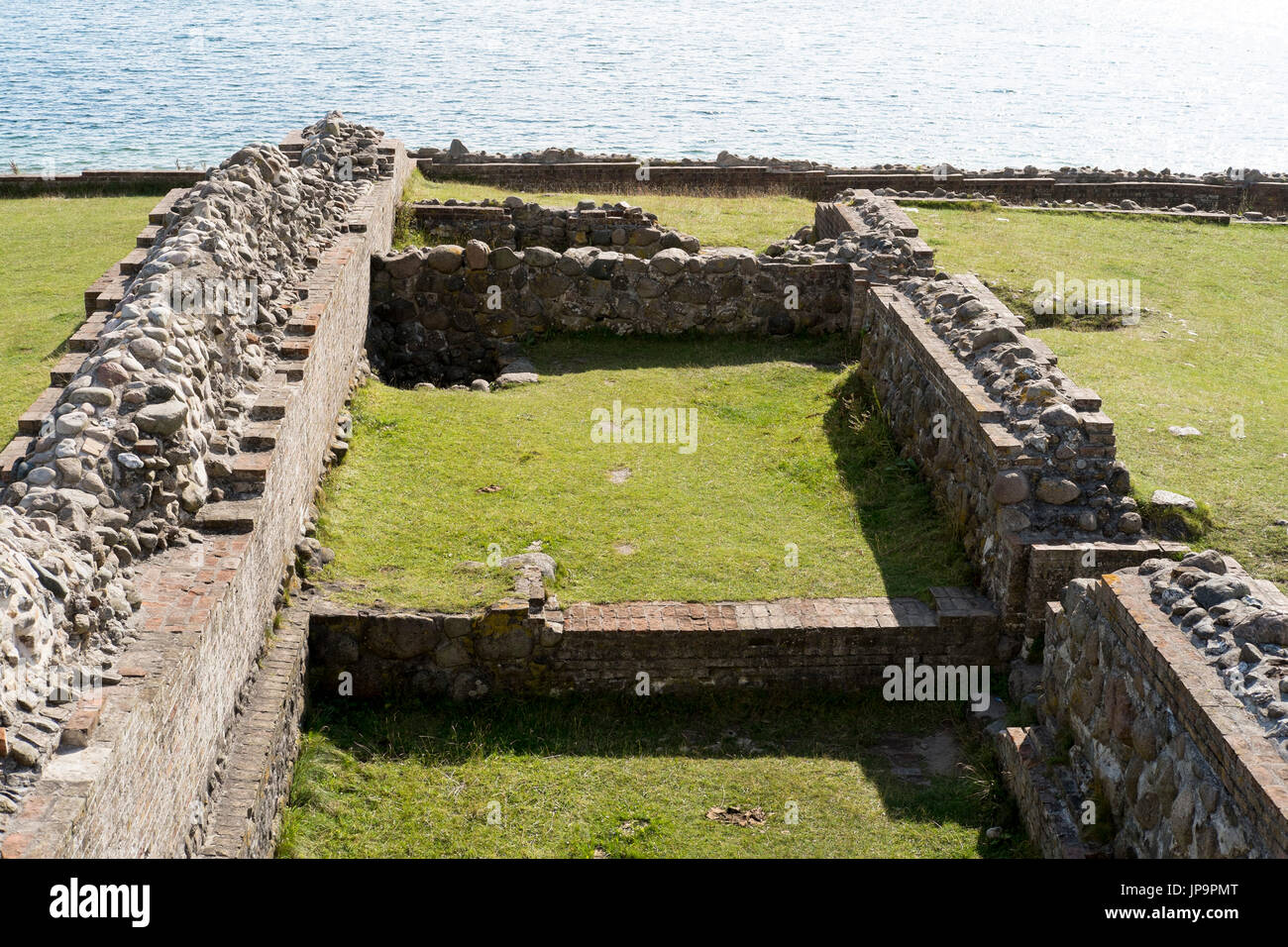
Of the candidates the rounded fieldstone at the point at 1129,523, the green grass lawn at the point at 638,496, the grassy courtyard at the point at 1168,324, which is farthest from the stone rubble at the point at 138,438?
the grassy courtyard at the point at 1168,324

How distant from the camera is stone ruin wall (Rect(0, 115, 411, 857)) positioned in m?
4.59

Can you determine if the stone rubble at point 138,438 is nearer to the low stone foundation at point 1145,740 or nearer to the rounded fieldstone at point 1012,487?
the low stone foundation at point 1145,740

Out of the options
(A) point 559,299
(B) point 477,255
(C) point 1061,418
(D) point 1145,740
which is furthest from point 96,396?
(A) point 559,299

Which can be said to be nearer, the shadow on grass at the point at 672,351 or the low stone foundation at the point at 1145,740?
the low stone foundation at the point at 1145,740

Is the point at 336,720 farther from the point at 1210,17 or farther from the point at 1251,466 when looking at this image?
the point at 1210,17

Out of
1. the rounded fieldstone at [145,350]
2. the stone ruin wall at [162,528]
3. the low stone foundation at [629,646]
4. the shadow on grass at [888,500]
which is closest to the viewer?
the stone ruin wall at [162,528]

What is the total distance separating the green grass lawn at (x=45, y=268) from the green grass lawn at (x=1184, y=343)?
9277 mm

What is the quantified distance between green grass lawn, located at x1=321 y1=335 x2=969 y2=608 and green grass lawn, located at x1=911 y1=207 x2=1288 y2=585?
6.47ft

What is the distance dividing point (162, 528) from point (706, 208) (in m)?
12.6

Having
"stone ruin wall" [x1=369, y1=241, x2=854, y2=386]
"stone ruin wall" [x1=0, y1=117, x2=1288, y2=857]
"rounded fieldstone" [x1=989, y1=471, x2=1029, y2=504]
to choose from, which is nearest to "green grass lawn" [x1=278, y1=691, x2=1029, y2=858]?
"stone ruin wall" [x1=0, y1=117, x2=1288, y2=857]

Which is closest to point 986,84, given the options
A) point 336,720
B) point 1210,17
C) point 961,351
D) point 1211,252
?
point 1210,17

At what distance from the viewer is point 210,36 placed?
6388 cm

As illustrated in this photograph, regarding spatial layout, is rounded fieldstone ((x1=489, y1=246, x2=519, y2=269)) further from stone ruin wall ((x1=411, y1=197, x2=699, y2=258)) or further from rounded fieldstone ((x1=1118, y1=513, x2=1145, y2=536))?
rounded fieldstone ((x1=1118, y1=513, x2=1145, y2=536))

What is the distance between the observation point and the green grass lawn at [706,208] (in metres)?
16.1
